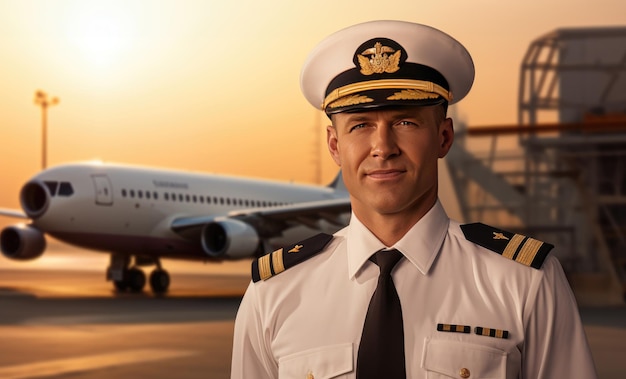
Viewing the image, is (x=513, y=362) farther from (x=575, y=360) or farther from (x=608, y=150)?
(x=608, y=150)

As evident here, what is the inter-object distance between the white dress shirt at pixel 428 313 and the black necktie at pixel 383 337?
0.02 m

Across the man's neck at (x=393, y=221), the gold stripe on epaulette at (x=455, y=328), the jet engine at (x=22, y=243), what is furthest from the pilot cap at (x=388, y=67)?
the jet engine at (x=22, y=243)

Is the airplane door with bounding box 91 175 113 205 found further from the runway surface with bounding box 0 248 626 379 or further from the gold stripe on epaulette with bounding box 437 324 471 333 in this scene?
the gold stripe on epaulette with bounding box 437 324 471 333

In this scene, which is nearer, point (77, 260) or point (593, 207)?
point (593, 207)

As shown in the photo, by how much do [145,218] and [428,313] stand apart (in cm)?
2460

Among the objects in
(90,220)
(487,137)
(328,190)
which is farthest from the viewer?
(328,190)

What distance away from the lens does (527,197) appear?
21.0 m

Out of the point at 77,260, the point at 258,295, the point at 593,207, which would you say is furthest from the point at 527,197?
the point at 77,260

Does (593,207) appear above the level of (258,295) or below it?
below

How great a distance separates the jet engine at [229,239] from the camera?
25.3 metres

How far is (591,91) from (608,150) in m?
1.24

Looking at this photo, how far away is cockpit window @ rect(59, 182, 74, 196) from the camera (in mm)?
24531

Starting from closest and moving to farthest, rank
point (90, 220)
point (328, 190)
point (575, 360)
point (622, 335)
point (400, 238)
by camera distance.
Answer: point (575, 360) < point (400, 238) < point (622, 335) < point (90, 220) < point (328, 190)

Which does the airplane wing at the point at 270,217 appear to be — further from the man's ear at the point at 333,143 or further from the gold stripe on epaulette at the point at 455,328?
the gold stripe on epaulette at the point at 455,328
